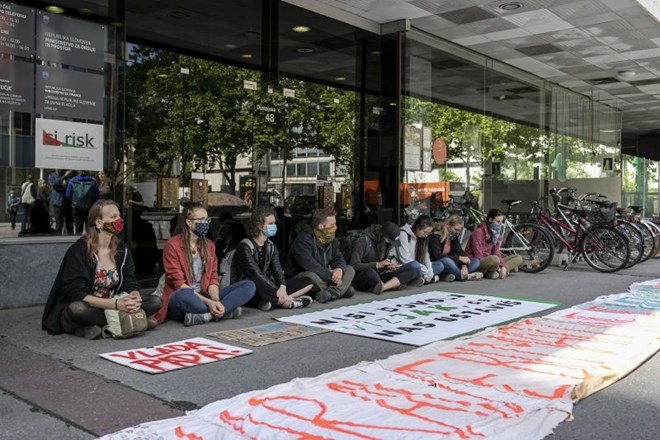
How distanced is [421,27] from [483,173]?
11.7ft

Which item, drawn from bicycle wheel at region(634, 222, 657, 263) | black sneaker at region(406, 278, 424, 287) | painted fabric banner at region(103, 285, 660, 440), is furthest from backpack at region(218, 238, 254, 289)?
bicycle wheel at region(634, 222, 657, 263)

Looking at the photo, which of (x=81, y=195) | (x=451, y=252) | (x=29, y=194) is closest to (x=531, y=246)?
(x=451, y=252)

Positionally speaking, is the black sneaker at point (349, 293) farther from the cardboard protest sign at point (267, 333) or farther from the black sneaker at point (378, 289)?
the cardboard protest sign at point (267, 333)

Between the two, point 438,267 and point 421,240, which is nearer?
point 421,240

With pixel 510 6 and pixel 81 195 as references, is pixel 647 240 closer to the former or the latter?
pixel 510 6

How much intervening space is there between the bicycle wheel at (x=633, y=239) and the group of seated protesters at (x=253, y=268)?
1949mm

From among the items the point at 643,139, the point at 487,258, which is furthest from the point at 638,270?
the point at 643,139

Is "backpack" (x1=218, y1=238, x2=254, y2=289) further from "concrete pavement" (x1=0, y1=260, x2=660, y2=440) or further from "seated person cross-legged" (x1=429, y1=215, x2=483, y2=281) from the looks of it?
"seated person cross-legged" (x1=429, y1=215, x2=483, y2=281)

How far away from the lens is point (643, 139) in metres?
26.5

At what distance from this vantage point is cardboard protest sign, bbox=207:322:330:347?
201 inches

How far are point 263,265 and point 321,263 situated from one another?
3.00 feet

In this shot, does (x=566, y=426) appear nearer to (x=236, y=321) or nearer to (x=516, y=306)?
(x=236, y=321)

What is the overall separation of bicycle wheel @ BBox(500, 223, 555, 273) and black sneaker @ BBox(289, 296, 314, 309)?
15.4 feet

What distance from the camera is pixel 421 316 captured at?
245 inches
